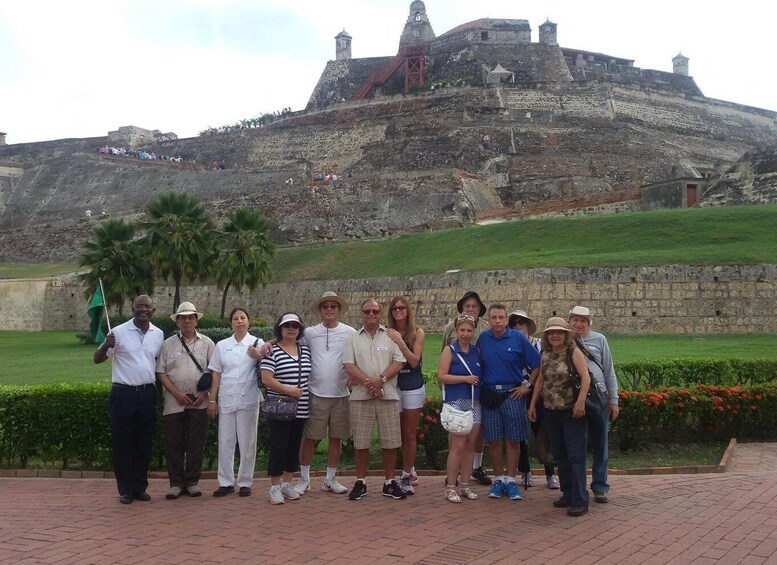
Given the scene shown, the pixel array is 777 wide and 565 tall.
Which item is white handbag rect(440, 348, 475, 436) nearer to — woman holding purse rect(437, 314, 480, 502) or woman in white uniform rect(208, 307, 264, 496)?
woman holding purse rect(437, 314, 480, 502)

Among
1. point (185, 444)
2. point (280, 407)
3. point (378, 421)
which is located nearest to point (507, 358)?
point (378, 421)

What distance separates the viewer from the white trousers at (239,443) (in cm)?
827

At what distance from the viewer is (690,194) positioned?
34812mm

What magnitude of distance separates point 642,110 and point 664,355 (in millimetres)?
41586

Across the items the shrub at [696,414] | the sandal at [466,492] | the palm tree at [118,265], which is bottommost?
the sandal at [466,492]

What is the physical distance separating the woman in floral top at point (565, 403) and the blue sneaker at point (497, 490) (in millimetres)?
570

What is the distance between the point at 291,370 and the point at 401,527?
79.5 inches

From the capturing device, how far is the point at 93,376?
1650cm

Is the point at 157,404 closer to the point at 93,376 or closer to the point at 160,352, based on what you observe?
the point at 160,352

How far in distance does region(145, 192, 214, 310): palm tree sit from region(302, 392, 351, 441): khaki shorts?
20.1 metres

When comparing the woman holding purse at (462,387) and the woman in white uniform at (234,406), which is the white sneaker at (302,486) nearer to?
the woman in white uniform at (234,406)

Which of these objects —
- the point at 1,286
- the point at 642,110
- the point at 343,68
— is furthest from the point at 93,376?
the point at 343,68

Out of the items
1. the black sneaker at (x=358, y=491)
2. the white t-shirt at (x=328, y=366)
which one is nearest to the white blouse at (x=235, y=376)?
the white t-shirt at (x=328, y=366)

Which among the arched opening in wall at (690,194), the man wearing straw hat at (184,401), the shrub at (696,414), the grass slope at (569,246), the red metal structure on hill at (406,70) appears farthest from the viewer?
the red metal structure on hill at (406,70)
